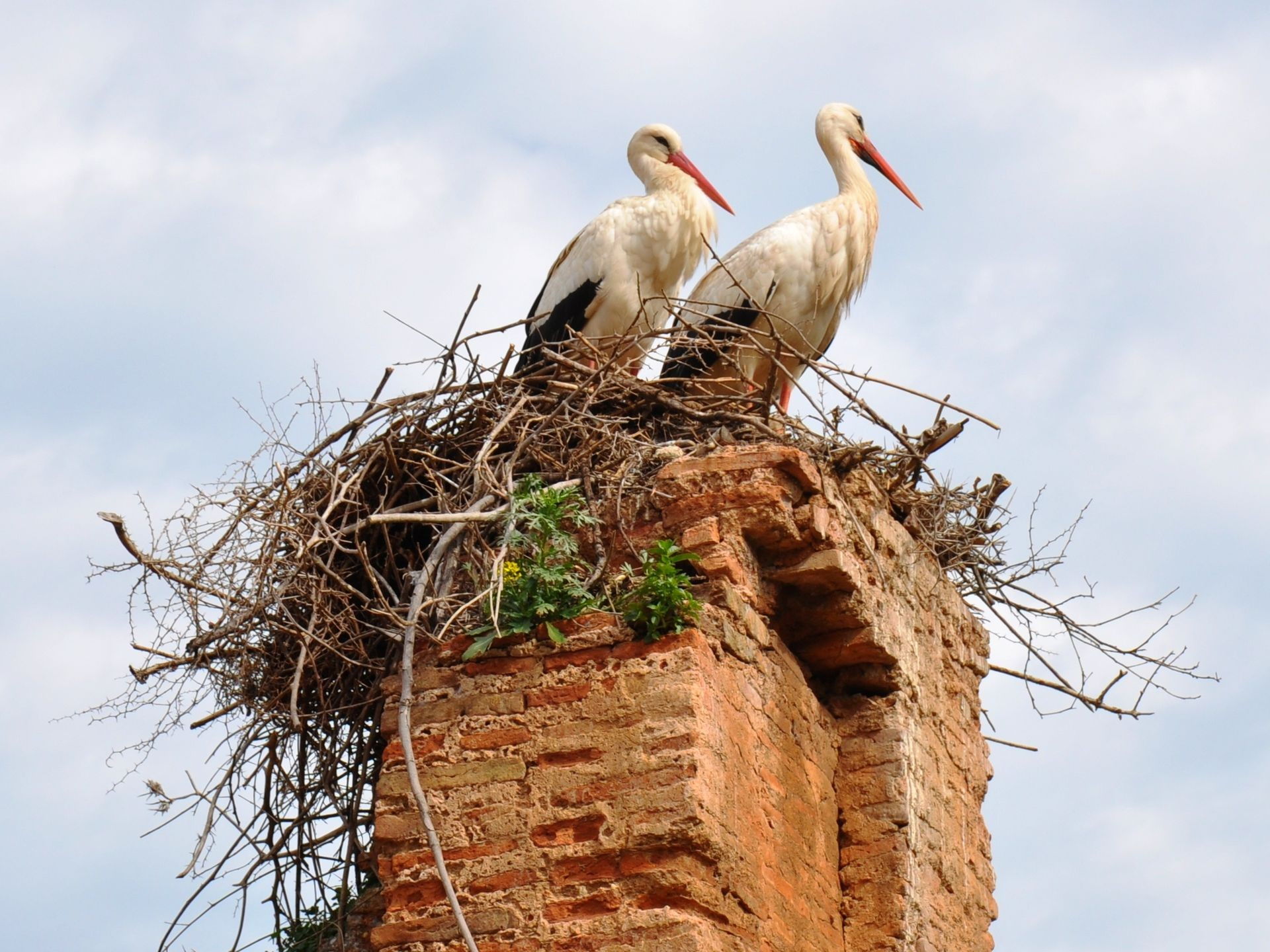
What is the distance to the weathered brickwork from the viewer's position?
4551mm

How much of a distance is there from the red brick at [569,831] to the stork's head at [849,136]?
525 cm

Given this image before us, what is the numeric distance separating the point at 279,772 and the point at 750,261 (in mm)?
3408

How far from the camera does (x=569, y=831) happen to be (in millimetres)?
4629

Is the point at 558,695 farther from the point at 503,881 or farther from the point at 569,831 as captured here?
the point at 503,881

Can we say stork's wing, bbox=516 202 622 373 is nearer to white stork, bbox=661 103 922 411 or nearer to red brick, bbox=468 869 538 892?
white stork, bbox=661 103 922 411

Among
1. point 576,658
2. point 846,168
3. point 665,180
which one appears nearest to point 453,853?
point 576,658

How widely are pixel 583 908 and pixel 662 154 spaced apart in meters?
5.16

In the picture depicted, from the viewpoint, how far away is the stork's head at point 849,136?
30.0 ft

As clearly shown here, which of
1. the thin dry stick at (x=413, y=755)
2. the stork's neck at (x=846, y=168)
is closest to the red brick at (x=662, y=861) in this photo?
the thin dry stick at (x=413, y=755)

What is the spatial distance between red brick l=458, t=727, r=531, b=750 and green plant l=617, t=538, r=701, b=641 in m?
0.42

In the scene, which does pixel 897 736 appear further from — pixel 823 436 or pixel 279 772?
pixel 279 772

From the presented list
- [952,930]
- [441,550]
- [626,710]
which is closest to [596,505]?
[441,550]

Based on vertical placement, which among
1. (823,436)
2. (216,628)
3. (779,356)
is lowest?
(216,628)

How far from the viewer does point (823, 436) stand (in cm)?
571
